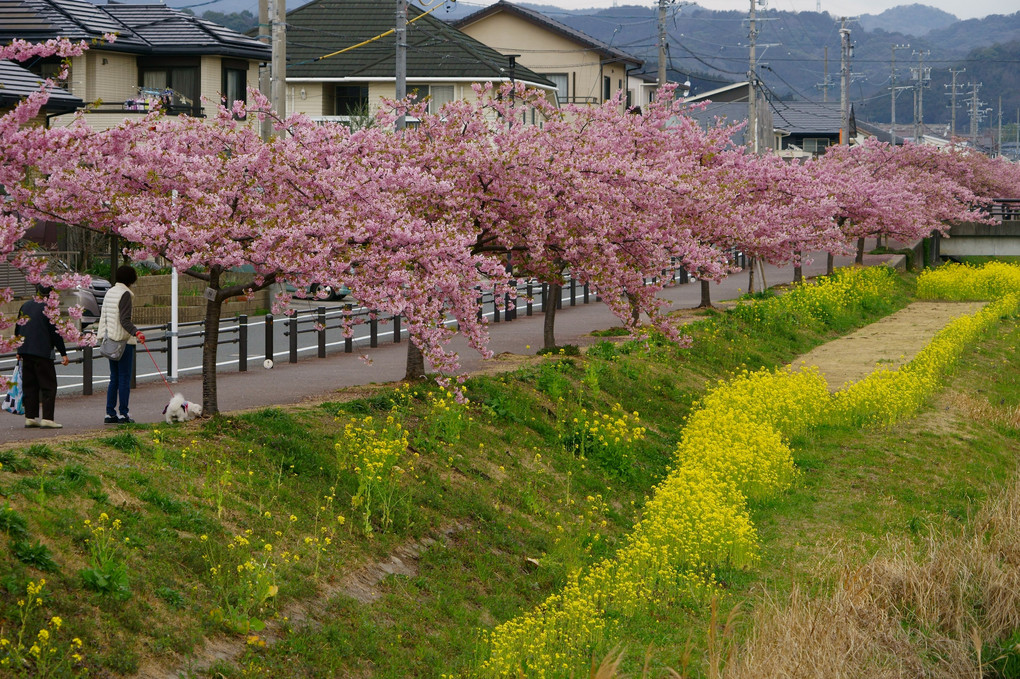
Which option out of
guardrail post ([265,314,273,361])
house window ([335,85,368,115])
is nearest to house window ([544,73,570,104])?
house window ([335,85,368,115])

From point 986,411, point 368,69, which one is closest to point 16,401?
point 986,411

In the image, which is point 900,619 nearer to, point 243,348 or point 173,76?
point 243,348

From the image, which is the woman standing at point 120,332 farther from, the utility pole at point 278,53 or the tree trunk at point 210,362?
the utility pole at point 278,53

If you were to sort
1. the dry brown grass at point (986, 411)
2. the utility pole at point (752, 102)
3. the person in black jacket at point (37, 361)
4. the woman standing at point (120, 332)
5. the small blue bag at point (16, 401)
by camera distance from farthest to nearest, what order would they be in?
the utility pole at point (752, 102), the dry brown grass at point (986, 411), the small blue bag at point (16, 401), the woman standing at point (120, 332), the person in black jacket at point (37, 361)

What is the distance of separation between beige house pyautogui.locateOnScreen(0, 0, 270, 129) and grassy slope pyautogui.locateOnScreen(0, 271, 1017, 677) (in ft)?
77.0

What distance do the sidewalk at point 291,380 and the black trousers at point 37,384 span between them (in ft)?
0.82

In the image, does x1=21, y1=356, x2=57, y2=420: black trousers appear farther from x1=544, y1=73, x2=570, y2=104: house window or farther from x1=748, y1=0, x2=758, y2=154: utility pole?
x1=544, y1=73, x2=570, y2=104: house window

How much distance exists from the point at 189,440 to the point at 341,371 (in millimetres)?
8795

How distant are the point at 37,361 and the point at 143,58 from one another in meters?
27.7

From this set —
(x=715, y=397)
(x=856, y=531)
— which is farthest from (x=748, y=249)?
(x=856, y=531)

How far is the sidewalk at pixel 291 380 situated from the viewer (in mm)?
14739

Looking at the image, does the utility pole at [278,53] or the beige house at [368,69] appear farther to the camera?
the beige house at [368,69]

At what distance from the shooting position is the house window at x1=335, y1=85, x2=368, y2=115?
47.6 meters

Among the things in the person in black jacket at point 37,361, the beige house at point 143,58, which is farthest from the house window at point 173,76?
the person in black jacket at point 37,361
